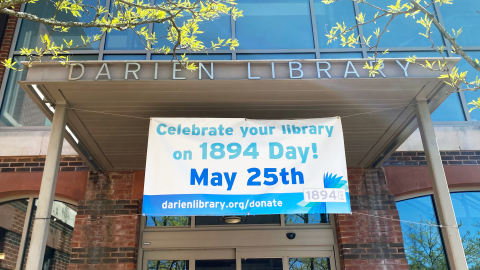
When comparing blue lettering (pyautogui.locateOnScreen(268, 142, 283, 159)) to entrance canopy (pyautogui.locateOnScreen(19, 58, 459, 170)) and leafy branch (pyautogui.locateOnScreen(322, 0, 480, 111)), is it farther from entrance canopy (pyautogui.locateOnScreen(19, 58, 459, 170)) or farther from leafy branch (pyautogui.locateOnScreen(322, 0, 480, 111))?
leafy branch (pyautogui.locateOnScreen(322, 0, 480, 111))

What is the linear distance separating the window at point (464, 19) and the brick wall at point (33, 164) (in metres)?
6.99

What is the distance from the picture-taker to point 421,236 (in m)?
6.59

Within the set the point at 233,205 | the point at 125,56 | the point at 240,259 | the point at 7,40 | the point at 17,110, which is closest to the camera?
the point at 233,205

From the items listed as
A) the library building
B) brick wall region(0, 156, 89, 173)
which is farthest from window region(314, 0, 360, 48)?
brick wall region(0, 156, 89, 173)

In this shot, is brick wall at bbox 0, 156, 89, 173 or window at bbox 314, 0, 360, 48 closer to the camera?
brick wall at bbox 0, 156, 89, 173

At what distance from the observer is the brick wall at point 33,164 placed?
6.85 meters

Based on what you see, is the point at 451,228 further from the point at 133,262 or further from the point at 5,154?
the point at 5,154

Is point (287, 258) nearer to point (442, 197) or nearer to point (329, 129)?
point (329, 129)

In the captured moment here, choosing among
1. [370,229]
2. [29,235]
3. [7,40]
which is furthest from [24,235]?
[370,229]

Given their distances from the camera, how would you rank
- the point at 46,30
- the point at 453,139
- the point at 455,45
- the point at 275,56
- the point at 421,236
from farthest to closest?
1. the point at 46,30
2. the point at 275,56
3. the point at 453,139
4. the point at 421,236
5. the point at 455,45

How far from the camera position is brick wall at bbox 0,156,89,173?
6848 mm

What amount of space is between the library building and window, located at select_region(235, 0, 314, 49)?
3cm

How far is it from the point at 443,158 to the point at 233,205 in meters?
4.13

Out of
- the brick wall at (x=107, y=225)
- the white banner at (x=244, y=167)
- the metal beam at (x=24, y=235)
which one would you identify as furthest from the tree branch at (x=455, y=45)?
the metal beam at (x=24, y=235)
